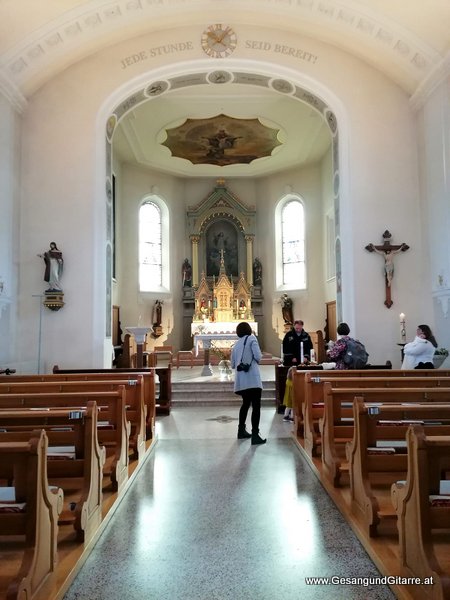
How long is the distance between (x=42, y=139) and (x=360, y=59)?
730 cm

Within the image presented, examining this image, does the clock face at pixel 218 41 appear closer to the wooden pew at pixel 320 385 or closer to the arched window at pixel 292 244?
the arched window at pixel 292 244

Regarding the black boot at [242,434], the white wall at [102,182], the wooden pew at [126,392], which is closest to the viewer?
the wooden pew at [126,392]

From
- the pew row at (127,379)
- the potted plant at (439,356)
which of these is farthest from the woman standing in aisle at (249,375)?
the potted plant at (439,356)

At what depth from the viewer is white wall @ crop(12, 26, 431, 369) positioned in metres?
10.4

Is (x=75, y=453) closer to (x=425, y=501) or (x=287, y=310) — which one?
(x=425, y=501)

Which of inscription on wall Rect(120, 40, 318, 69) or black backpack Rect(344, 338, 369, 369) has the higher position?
inscription on wall Rect(120, 40, 318, 69)

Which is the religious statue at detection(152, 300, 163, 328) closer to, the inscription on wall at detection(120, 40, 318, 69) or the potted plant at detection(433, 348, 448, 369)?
the inscription on wall at detection(120, 40, 318, 69)

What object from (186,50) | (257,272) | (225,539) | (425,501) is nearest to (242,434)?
(225,539)

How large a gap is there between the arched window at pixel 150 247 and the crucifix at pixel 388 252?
8.69m

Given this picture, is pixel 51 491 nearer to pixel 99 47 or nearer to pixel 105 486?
pixel 105 486

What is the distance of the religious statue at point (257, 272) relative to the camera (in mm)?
17688

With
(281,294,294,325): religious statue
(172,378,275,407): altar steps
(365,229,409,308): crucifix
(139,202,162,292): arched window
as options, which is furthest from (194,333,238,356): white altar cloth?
(365,229,409,308): crucifix

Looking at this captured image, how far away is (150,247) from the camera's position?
17.3m

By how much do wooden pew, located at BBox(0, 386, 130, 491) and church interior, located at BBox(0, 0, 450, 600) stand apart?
3 cm
